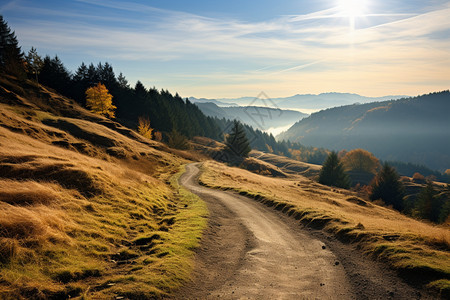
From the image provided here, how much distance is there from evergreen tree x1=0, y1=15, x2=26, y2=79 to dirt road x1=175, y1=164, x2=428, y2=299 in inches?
2751

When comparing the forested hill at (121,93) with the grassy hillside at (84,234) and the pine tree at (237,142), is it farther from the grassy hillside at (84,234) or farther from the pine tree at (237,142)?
the grassy hillside at (84,234)

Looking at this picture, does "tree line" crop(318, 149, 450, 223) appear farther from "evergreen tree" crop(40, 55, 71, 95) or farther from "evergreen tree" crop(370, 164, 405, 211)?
"evergreen tree" crop(40, 55, 71, 95)

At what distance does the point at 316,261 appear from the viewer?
10891 millimetres

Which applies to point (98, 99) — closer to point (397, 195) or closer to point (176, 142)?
point (176, 142)

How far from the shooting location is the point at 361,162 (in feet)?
442

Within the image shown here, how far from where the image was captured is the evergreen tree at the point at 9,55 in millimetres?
54812

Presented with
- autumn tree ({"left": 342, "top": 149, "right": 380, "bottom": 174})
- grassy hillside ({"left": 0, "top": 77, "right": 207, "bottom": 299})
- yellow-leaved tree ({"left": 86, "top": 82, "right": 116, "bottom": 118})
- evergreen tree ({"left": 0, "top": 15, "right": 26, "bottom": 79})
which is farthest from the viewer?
autumn tree ({"left": 342, "top": 149, "right": 380, "bottom": 174})

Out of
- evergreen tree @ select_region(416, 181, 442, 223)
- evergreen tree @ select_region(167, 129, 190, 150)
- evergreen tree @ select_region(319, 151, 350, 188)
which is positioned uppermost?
evergreen tree @ select_region(167, 129, 190, 150)

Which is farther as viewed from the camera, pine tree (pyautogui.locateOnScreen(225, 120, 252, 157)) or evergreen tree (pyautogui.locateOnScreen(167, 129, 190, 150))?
pine tree (pyautogui.locateOnScreen(225, 120, 252, 157))

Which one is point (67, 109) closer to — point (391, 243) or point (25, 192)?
point (25, 192)

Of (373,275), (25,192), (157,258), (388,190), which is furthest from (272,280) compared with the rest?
(388,190)

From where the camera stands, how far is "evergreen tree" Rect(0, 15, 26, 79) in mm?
Result: 54812

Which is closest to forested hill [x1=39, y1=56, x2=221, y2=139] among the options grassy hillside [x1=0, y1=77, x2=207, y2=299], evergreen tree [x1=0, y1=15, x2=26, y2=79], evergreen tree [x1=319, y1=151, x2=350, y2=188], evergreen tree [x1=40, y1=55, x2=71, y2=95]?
evergreen tree [x1=40, y1=55, x2=71, y2=95]

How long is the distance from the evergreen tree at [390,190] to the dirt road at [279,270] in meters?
62.4
